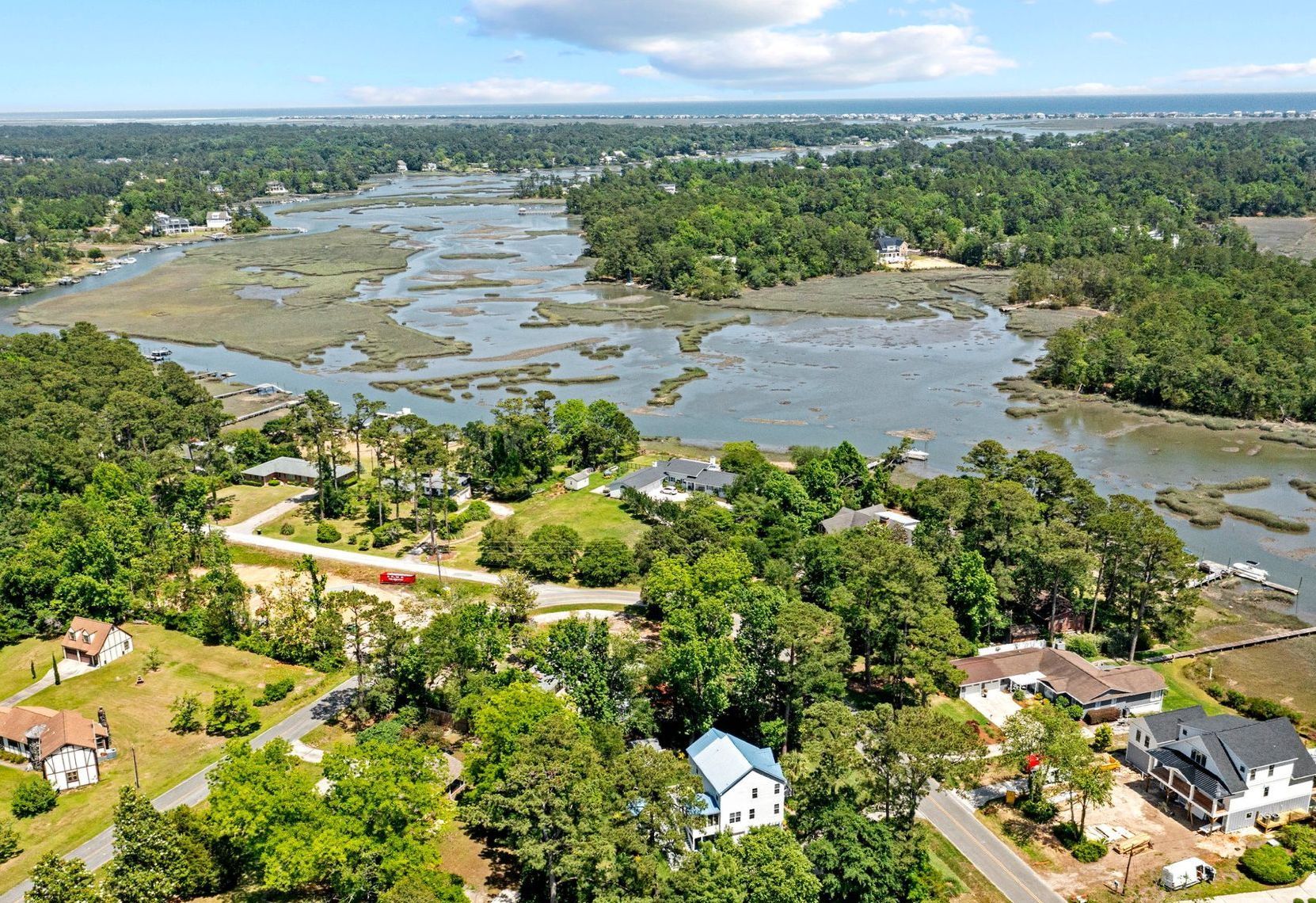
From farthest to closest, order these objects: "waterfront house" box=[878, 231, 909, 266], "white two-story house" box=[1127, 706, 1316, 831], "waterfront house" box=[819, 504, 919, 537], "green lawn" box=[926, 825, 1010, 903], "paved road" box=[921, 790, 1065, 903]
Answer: "waterfront house" box=[878, 231, 909, 266], "waterfront house" box=[819, 504, 919, 537], "white two-story house" box=[1127, 706, 1316, 831], "paved road" box=[921, 790, 1065, 903], "green lawn" box=[926, 825, 1010, 903]

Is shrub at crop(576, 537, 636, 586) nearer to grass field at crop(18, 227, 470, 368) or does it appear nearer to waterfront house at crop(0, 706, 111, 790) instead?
waterfront house at crop(0, 706, 111, 790)

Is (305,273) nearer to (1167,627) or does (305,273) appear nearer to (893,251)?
A: (893,251)

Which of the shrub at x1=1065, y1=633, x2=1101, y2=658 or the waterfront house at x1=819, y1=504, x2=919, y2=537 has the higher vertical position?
the waterfront house at x1=819, y1=504, x2=919, y2=537

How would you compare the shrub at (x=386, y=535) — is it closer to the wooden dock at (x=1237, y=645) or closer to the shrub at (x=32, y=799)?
the shrub at (x=32, y=799)

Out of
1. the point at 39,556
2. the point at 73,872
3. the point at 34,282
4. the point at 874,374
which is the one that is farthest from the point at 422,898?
the point at 34,282

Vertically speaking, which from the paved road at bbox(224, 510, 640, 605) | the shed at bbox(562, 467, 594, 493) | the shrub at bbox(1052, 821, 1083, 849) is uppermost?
the shed at bbox(562, 467, 594, 493)

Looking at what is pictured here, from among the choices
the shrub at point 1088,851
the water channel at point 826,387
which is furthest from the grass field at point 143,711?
the water channel at point 826,387

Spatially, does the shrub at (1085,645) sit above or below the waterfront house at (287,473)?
below

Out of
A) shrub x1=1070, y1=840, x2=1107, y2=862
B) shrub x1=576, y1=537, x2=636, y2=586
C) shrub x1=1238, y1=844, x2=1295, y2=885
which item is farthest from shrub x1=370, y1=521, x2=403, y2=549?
shrub x1=1238, y1=844, x2=1295, y2=885
